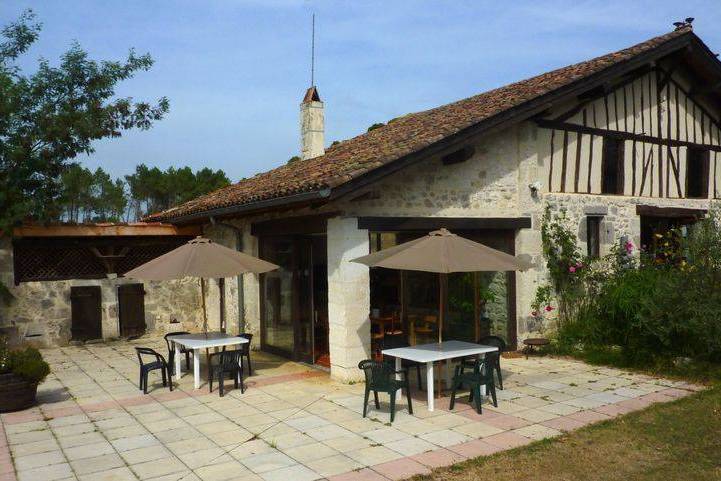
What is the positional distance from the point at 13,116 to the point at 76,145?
1.22m

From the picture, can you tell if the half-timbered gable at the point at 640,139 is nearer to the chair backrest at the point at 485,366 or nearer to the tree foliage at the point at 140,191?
the chair backrest at the point at 485,366

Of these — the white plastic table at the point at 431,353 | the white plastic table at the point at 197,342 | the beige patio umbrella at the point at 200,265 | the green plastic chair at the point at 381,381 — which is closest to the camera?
the green plastic chair at the point at 381,381

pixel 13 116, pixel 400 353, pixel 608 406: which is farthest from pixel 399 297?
pixel 13 116

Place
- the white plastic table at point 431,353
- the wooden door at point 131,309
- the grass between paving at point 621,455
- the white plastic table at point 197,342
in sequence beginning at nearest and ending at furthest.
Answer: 1. the grass between paving at point 621,455
2. the white plastic table at point 431,353
3. the white plastic table at point 197,342
4. the wooden door at point 131,309

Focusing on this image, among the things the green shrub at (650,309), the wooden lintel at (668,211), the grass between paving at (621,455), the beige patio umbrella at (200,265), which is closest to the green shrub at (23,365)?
the beige patio umbrella at (200,265)

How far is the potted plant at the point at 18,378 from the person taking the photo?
7.27 meters

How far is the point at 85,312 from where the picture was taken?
12656 mm

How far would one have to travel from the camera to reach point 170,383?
8.33m

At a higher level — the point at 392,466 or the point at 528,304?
the point at 528,304

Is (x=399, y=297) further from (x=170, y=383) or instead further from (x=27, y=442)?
(x=27, y=442)

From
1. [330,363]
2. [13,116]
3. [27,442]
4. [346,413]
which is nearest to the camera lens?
[27,442]

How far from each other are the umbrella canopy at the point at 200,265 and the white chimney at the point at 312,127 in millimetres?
4860

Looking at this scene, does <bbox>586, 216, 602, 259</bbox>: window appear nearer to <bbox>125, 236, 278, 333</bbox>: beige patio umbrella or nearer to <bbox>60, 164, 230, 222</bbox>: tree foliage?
<bbox>125, 236, 278, 333</bbox>: beige patio umbrella

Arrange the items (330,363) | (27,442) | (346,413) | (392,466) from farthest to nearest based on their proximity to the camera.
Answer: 1. (330,363)
2. (346,413)
3. (27,442)
4. (392,466)
